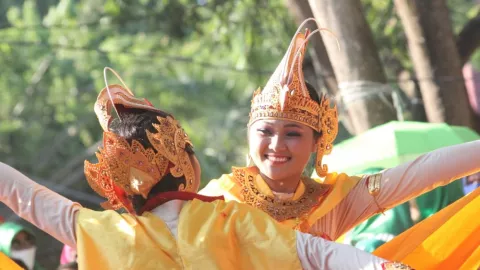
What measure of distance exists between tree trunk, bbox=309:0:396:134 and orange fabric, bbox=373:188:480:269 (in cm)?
261

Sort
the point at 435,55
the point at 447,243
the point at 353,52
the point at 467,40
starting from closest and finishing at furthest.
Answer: the point at 447,243 → the point at 353,52 → the point at 435,55 → the point at 467,40

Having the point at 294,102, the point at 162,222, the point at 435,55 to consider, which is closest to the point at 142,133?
the point at 162,222

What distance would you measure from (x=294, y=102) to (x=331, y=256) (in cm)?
131

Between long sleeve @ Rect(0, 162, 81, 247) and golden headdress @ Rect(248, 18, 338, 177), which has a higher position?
golden headdress @ Rect(248, 18, 338, 177)

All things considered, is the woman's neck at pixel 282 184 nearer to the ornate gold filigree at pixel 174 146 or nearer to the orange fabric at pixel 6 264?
the ornate gold filigree at pixel 174 146

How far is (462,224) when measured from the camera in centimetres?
401

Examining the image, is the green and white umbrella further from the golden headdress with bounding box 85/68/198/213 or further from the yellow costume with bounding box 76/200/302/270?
the yellow costume with bounding box 76/200/302/270

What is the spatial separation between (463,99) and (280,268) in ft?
16.2

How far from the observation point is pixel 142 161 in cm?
332

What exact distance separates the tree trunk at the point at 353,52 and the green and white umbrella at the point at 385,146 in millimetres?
173

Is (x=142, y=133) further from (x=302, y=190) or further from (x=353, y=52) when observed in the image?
(x=353, y=52)

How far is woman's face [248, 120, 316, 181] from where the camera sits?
4293 mm

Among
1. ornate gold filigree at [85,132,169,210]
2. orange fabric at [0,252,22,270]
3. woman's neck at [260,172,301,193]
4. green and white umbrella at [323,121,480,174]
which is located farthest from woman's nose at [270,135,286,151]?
green and white umbrella at [323,121,480,174]

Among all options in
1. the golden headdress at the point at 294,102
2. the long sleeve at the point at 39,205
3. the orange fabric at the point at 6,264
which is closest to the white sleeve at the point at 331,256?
the long sleeve at the point at 39,205
